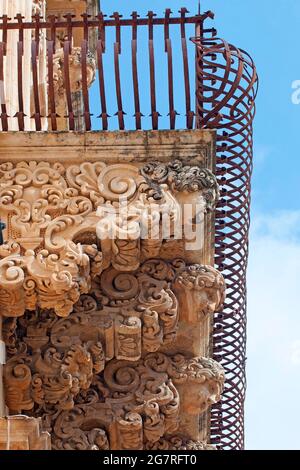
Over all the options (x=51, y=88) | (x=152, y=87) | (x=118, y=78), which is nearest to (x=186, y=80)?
(x=152, y=87)

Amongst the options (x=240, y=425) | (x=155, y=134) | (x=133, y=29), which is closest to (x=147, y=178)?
(x=155, y=134)

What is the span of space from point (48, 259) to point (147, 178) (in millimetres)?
861

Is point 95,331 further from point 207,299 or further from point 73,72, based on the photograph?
point 73,72

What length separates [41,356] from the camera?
14.1m

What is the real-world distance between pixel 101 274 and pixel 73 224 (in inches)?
19.8

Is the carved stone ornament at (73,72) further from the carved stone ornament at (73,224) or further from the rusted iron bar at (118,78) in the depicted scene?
the carved stone ornament at (73,224)

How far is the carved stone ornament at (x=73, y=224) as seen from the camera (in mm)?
13586

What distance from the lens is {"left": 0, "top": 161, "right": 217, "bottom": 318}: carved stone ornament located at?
1359cm

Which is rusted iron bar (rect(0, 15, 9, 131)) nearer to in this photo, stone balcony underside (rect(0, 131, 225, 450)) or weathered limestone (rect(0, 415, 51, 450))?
stone balcony underside (rect(0, 131, 225, 450))

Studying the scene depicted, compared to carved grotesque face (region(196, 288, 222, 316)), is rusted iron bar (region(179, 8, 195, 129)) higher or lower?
higher

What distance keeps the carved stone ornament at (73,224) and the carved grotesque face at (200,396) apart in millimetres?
1142

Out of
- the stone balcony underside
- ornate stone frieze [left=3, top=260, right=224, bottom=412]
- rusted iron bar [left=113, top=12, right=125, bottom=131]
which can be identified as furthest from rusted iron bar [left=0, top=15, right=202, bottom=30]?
ornate stone frieze [left=3, top=260, right=224, bottom=412]

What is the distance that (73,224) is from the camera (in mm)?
13750
